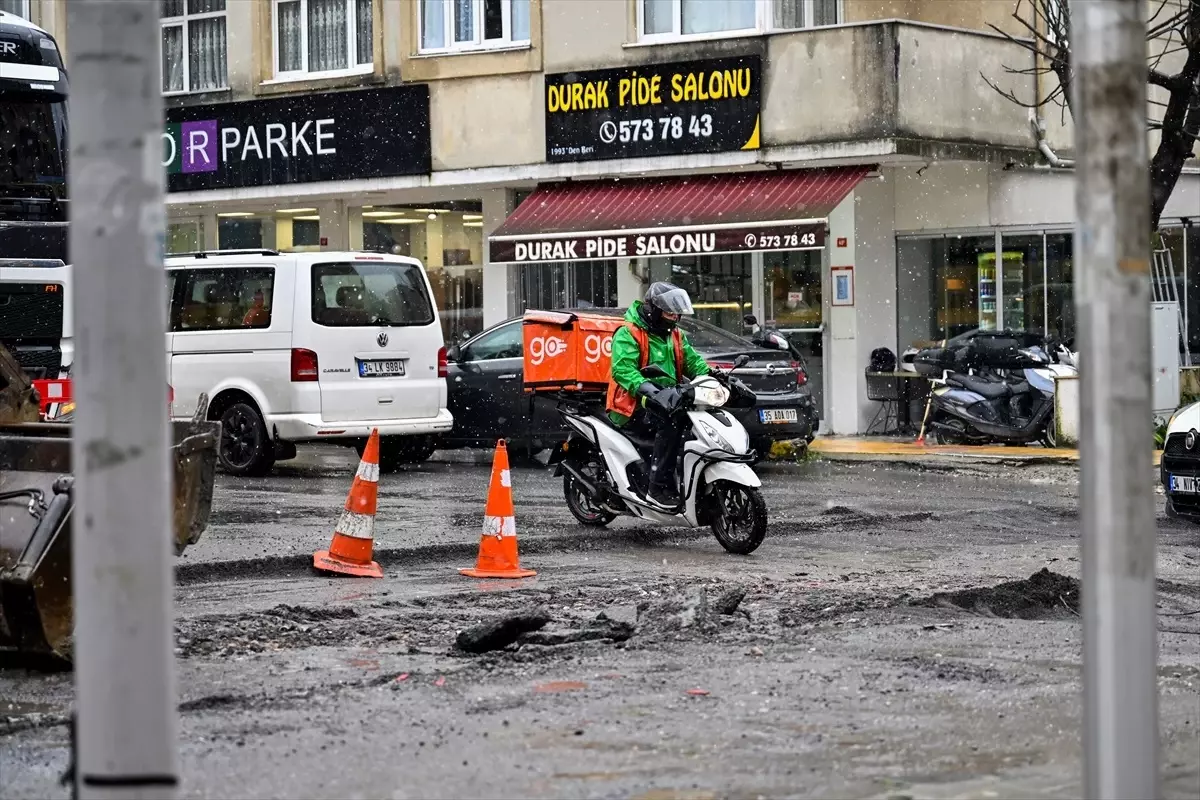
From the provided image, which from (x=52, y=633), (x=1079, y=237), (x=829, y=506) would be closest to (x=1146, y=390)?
(x=1079, y=237)

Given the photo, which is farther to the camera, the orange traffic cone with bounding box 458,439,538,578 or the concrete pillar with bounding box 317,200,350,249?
the concrete pillar with bounding box 317,200,350,249

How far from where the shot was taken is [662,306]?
481 inches

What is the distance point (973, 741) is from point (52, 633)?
357 cm

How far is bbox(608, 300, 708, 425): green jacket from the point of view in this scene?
12.3 m

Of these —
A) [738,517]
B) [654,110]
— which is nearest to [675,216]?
[654,110]

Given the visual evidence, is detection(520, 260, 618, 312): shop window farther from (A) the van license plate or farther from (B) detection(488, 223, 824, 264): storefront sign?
(A) the van license plate

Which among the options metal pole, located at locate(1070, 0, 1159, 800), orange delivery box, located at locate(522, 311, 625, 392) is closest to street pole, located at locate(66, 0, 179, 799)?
metal pole, located at locate(1070, 0, 1159, 800)

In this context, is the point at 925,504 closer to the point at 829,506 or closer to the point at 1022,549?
the point at 829,506

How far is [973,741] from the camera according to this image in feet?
20.3

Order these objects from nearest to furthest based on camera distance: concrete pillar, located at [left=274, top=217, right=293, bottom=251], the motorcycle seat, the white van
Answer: the white van < the motorcycle seat < concrete pillar, located at [left=274, top=217, right=293, bottom=251]

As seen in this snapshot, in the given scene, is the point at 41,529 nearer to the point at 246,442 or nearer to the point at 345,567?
the point at 345,567

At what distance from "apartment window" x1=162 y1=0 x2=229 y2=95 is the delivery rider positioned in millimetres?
16995

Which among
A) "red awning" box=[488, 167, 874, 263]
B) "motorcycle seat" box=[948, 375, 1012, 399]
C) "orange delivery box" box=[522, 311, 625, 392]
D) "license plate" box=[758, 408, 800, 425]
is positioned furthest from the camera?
"red awning" box=[488, 167, 874, 263]

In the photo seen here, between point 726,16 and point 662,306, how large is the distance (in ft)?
39.2
